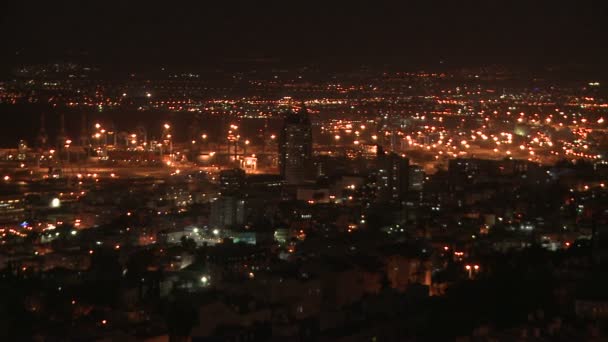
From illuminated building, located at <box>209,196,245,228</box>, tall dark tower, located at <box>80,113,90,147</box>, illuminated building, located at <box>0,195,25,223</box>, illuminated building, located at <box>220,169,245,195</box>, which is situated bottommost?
tall dark tower, located at <box>80,113,90,147</box>

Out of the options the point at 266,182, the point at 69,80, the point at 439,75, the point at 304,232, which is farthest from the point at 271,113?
the point at 304,232

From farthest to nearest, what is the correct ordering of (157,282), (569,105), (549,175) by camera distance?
(569,105)
(549,175)
(157,282)

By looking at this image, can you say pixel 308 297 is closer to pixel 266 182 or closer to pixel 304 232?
pixel 304 232

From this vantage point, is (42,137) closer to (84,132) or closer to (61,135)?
(61,135)

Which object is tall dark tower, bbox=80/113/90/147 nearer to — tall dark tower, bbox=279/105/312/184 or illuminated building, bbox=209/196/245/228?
tall dark tower, bbox=279/105/312/184

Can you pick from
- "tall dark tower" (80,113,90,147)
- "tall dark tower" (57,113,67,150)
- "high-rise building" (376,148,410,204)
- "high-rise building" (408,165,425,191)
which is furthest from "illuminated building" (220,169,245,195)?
"tall dark tower" (80,113,90,147)
